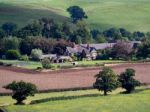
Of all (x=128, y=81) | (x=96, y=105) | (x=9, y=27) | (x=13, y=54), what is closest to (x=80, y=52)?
(x=13, y=54)

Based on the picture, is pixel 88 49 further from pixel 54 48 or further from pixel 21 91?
pixel 21 91

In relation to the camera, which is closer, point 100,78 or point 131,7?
point 100,78

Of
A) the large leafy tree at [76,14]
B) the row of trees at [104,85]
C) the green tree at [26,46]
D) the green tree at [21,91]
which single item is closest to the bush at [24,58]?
the green tree at [26,46]

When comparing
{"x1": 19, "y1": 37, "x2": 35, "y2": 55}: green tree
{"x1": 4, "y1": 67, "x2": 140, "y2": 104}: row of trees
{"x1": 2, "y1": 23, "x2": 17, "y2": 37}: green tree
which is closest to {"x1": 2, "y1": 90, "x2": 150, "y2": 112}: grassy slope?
{"x1": 4, "y1": 67, "x2": 140, "y2": 104}: row of trees

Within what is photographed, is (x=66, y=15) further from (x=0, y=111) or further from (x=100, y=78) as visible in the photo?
(x=0, y=111)

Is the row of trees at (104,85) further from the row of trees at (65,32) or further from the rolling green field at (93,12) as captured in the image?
the rolling green field at (93,12)

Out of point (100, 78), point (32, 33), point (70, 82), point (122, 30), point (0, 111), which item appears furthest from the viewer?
Answer: point (122, 30)

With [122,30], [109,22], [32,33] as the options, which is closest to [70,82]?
[32,33]
